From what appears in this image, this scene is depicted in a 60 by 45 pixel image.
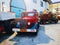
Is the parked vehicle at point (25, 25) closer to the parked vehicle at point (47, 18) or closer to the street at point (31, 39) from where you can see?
the street at point (31, 39)

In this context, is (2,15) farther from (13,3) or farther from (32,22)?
(13,3)

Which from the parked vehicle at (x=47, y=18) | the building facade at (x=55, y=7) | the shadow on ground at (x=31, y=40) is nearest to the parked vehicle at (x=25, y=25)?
the shadow on ground at (x=31, y=40)

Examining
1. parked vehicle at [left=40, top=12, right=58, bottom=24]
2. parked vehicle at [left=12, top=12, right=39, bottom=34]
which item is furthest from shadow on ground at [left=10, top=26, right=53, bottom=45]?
parked vehicle at [left=40, top=12, right=58, bottom=24]

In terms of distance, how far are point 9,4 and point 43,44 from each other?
362 inches

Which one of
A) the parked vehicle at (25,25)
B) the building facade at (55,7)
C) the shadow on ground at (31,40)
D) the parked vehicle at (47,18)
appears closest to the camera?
the shadow on ground at (31,40)

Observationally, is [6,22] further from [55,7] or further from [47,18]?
[55,7]

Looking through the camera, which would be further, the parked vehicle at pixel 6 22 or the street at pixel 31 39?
the parked vehicle at pixel 6 22

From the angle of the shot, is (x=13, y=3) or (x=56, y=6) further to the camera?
(x=56, y=6)

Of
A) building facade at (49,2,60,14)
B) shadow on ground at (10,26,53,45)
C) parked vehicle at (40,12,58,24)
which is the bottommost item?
shadow on ground at (10,26,53,45)

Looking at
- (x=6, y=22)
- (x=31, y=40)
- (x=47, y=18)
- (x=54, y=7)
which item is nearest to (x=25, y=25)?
(x=6, y=22)

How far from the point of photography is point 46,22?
24391 mm

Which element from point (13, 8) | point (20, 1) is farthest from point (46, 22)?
point (13, 8)

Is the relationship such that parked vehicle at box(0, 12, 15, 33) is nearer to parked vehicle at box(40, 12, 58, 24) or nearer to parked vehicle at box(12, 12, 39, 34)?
parked vehicle at box(12, 12, 39, 34)

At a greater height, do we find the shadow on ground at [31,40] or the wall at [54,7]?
the wall at [54,7]
